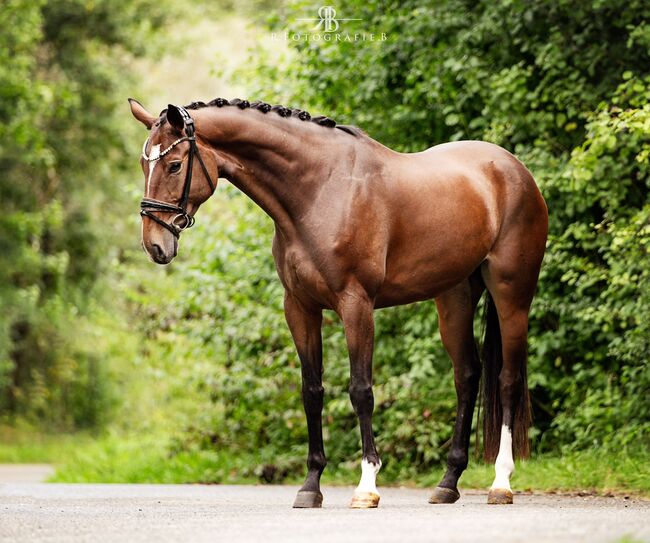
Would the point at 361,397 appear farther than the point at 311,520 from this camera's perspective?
Yes

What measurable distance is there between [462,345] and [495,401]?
1.49ft

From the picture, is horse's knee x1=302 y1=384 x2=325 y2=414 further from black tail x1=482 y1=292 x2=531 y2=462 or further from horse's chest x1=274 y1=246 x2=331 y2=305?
black tail x1=482 y1=292 x2=531 y2=462

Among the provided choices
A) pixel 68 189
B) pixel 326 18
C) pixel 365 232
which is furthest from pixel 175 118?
pixel 68 189

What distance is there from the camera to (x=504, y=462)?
770cm

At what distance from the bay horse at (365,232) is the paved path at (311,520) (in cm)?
52

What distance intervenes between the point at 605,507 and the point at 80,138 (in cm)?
1824

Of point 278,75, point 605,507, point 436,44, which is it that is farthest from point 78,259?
point 605,507

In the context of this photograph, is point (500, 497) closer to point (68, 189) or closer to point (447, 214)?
point (447, 214)

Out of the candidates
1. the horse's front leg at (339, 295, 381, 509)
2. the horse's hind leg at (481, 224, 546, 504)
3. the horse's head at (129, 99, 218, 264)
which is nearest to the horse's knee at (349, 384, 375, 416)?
the horse's front leg at (339, 295, 381, 509)

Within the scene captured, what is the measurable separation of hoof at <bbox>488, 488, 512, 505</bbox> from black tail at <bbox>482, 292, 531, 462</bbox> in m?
0.47

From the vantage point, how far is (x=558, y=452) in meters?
10.9

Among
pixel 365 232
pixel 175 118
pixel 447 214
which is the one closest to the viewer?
pixel 175 118

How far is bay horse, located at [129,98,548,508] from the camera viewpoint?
23.0 ft

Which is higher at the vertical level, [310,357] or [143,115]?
[143,115]
